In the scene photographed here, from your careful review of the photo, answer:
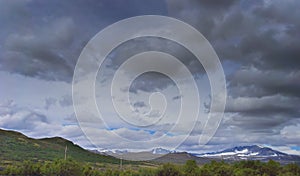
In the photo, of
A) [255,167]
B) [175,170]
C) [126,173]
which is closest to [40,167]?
[126,173]

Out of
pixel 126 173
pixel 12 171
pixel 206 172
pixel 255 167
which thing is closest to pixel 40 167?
pixel 12 171

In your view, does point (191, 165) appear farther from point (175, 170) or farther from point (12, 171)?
point (12, 171)

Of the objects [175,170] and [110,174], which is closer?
[175,170]

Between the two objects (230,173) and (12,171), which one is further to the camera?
(12,171)

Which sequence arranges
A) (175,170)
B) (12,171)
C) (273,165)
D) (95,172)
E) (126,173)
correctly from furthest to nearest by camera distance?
1. (12,171)
2. (95,172)
3. (126,173)
4. (175,170)
5. (273,165)

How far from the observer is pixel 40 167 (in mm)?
136250

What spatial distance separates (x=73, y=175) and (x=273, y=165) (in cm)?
6982

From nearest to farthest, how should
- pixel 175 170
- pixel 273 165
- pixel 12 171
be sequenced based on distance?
pixel 273 165
pixel 175 170
pixel 12 171

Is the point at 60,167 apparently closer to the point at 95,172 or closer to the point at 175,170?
the point at 95,172

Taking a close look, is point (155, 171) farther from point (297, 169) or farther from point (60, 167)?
point (297, 169)

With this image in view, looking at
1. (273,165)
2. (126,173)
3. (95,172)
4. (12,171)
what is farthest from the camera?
(12,171)

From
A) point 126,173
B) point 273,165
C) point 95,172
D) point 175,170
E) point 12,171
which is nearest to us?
point 273,165

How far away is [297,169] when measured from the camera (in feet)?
348

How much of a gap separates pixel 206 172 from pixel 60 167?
53.4m
